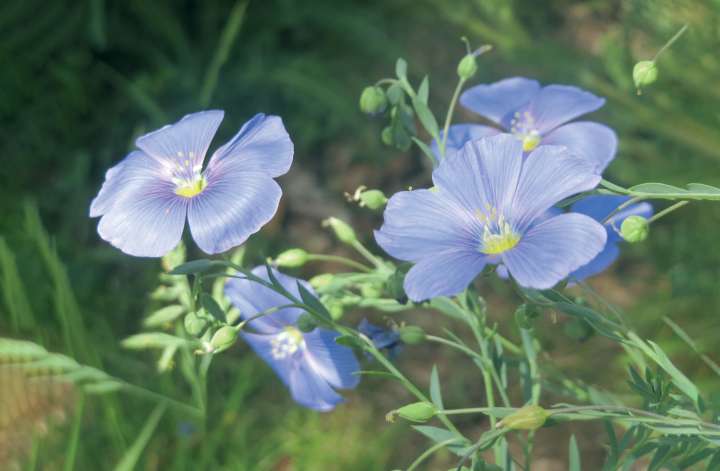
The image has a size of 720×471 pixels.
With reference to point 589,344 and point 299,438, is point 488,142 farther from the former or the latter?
point 589,344

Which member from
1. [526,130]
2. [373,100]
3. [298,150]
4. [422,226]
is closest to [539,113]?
[526,130]

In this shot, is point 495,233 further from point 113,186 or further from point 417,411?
point 113,186

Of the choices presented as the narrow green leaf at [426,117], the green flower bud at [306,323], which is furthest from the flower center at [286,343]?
the narrow green leaf at [426,117]

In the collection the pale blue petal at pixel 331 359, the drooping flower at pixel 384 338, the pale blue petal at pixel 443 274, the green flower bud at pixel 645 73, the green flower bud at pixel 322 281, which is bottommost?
the pale blue petal at pixel 331 359

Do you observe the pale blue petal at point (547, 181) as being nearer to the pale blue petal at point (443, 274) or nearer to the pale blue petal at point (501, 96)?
the pale blue petal at point (443, 274)

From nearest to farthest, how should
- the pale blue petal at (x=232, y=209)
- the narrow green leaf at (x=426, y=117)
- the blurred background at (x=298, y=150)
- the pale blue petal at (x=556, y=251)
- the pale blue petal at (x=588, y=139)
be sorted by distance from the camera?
the pale blue petal at (x=556, y=251) < the pale blue petal at (x=232, y=209) < the narrow green leaf at (x=426, y=117) < the pale blue petal at (x=588, y=139) < the blurred background at (x=298, y=150)

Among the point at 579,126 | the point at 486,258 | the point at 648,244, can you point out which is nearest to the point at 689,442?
the point at 486,258

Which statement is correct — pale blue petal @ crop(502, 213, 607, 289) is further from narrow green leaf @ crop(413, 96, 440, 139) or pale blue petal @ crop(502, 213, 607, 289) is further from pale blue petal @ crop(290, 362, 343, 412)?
pale blue petal @ crop(290, 362, 343, 412)
